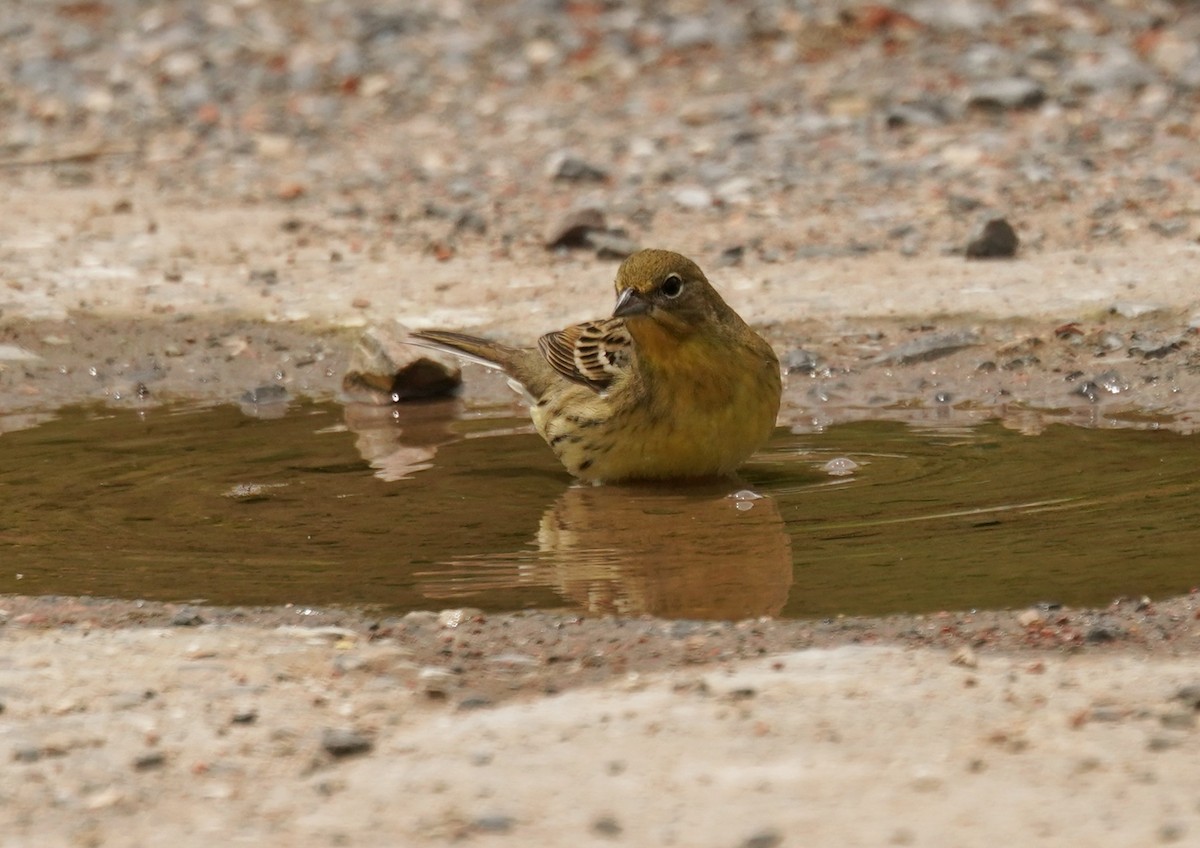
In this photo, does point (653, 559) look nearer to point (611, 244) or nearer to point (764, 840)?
point (764, 840)

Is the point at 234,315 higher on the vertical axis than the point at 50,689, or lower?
higher

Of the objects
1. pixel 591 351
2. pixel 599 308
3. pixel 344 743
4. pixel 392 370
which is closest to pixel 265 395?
pixel 392 370

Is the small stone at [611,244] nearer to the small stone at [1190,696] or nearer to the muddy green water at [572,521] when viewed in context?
the muddy green water at [572,521]

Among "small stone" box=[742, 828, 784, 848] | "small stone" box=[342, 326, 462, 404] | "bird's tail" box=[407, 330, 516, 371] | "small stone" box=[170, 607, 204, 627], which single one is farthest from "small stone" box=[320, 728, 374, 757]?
"small stone" box=[342, 326, 462, 404]

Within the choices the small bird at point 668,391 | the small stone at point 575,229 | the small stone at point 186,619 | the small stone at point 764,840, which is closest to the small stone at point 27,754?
the small stone at point 186,619

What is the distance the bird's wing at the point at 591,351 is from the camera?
7.61 m

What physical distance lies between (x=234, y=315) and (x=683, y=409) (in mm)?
3592

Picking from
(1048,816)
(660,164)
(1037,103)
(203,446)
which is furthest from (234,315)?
(1048,816)

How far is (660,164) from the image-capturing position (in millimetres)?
12555

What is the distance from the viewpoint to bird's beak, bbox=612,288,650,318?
24.0ft

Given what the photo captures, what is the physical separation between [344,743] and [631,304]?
3.30 m

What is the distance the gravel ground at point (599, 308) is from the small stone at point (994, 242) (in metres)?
0.03

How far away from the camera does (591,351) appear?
25.7ft

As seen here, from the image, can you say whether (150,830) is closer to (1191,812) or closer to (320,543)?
(1191,812)
